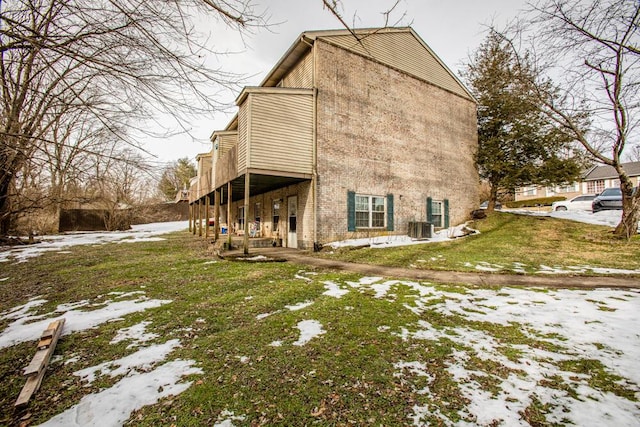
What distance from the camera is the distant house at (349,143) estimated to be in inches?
425

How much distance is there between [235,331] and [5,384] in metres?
2.22

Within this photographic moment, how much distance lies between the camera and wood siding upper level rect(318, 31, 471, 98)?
40.6ft

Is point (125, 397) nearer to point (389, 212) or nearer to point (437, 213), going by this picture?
point (389, 212)

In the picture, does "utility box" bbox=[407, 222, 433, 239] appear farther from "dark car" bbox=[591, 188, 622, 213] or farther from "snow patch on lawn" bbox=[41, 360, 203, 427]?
"dark car" bbox=[591, 188, 622, 213]

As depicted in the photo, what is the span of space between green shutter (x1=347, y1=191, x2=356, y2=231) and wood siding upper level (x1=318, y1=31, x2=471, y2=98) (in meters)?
6.08

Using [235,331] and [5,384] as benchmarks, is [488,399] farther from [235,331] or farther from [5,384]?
[5,384]

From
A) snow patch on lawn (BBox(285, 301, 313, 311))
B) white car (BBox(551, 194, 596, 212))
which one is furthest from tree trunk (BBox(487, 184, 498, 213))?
snow patch on lawn (BBox(285, 301, 313, 311))

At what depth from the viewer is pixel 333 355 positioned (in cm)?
312

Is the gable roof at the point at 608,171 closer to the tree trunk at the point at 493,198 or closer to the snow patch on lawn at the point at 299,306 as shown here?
the tree trunk at the point at 493,198

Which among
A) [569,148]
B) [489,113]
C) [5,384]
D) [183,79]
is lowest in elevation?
[5,384]

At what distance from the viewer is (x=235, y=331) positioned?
3.77 m

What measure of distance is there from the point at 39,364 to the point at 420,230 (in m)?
12.9

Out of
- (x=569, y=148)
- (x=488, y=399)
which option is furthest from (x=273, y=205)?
(x=569, y=148)

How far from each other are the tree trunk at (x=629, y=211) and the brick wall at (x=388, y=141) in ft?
22.5
